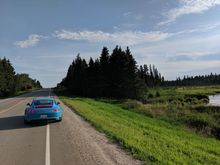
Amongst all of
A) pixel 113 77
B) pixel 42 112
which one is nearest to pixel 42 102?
pixel 42 112

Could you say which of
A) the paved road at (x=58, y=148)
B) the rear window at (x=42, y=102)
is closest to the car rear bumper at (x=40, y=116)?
the rear window at (x=42, y=102)

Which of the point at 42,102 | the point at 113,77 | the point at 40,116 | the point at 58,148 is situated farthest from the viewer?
the point at 113,77

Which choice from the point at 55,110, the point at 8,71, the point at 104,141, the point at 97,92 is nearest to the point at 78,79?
the point at 97,92

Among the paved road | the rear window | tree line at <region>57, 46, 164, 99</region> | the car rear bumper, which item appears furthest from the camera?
tree line at <region>57, 46, 164, 99</region>

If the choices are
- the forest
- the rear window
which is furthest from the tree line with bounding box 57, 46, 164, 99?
the rear window

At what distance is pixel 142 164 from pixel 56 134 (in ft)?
16.6

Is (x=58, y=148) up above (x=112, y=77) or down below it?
below

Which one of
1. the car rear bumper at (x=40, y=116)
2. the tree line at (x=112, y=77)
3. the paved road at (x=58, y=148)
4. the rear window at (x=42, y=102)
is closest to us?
the paved road at (x=58, y=148)

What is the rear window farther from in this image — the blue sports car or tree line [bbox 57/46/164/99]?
tree line [bbox 57/46/164/99]

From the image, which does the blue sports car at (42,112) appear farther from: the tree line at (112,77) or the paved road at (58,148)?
the tree line at (112,77)

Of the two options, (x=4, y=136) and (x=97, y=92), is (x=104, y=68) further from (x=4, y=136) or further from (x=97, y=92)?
(x=4, y=136)

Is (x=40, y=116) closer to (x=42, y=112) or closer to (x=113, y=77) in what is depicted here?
Answer: (x=42, y=112)

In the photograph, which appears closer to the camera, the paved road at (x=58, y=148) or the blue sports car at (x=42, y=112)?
the paved road at (x=58, y=148)

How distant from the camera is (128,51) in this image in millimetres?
51438
